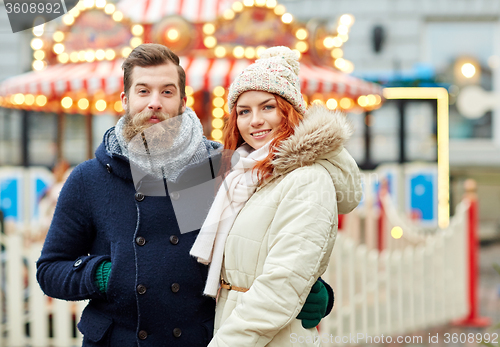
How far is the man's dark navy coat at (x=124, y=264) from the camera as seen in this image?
5.32 feet

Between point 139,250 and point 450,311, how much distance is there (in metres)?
4.47

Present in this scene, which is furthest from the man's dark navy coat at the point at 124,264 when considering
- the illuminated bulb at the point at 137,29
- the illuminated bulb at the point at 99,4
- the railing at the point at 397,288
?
Result: the illuminated bulb at the point at 99,4

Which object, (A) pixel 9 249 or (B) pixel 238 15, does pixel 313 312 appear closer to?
(A) pixel 9 249

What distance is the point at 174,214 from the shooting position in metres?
1.70

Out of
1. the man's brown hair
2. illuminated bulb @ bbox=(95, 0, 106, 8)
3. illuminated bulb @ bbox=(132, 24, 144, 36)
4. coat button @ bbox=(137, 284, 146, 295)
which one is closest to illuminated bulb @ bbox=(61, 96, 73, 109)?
illuminated bulb @ bbox=(95, 0, 106, 8)

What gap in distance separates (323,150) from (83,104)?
600 centimetres

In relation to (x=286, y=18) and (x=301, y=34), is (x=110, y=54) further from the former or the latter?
(x=301, y=34)

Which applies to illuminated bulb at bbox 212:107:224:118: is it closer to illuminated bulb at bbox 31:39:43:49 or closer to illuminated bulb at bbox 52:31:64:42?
illuminated bulb at bbox 52:31:64:42

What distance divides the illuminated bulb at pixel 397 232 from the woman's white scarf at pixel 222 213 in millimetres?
4887

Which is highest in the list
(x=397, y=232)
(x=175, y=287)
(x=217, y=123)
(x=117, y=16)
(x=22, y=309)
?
(x=117, y=16)

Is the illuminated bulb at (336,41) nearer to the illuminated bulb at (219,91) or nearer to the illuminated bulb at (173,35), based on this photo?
the illuminated bulb at (219,91)

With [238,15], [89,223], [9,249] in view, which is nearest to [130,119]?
[89,223]

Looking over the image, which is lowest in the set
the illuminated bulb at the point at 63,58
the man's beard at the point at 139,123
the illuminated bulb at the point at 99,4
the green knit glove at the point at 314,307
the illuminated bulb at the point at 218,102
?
the green knit glove at the point at 314,307

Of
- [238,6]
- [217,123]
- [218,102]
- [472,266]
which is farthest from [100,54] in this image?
[472,266]
